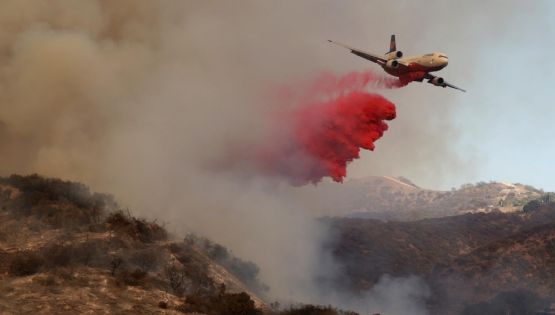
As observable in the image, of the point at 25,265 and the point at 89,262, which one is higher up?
the point at 89,262

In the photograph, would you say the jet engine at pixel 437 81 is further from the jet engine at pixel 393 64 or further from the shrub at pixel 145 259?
the shrub at pixel 145 259

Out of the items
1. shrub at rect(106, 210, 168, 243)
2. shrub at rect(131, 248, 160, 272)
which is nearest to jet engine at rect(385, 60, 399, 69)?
shrub at rect(106, 210, 168, 243)

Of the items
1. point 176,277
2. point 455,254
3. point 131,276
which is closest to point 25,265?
point 131,276

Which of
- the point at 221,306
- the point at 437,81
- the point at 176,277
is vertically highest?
the point at 437,81

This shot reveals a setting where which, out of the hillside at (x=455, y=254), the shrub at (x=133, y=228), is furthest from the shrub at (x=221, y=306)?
the hillside at (x=455, y=254)

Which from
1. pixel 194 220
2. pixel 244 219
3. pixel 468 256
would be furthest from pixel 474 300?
pixel 194 220

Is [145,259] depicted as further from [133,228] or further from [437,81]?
[437,81]

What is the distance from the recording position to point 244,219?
185 ft

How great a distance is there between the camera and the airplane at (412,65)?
40.2m

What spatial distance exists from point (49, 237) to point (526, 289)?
4976 centimetres

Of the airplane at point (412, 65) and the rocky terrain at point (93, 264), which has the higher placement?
the airplane at point (412, 65)

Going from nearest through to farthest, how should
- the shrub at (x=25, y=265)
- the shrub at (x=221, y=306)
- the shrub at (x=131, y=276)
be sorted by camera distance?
the shrub at (x=221, y=306)
the shrub at (x=25, y=265)
the shrub at (x=131, y=276)

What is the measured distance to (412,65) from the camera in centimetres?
4097

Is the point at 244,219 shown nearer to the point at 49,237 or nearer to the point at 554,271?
the point at 49,237
